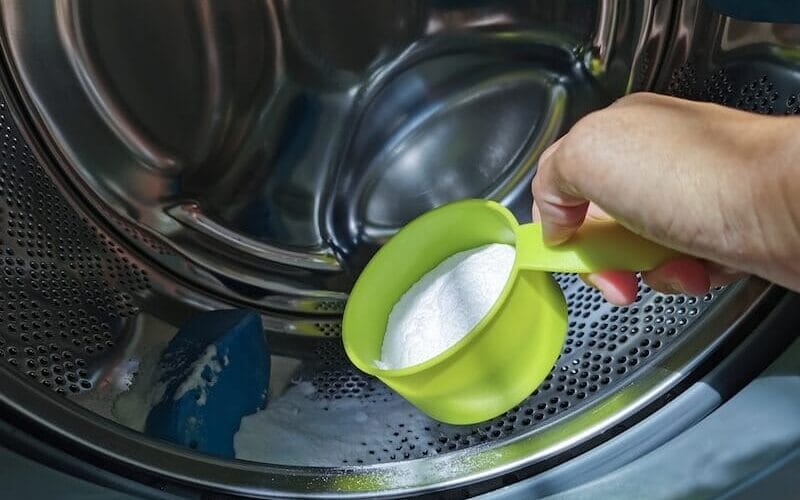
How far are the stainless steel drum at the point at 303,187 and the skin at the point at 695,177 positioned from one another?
16 centimetres

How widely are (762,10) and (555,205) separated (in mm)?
287

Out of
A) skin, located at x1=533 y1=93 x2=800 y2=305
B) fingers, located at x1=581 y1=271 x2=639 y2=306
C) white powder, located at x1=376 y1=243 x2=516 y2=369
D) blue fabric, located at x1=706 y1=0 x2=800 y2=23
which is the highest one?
blue fabric, located at x1=706 y1=0 x2=800 y2=23

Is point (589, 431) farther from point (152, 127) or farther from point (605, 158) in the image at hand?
point (152, 127)

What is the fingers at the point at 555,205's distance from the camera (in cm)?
49

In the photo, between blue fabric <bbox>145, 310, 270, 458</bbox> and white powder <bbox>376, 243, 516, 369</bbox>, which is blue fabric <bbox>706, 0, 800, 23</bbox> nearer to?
white powder <bbox>376, 243, 516, 369</bbox>

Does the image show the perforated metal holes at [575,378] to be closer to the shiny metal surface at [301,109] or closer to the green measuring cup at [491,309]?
the green measuring cup at [491,309]

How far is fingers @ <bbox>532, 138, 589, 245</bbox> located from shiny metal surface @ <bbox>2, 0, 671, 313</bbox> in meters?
0.33

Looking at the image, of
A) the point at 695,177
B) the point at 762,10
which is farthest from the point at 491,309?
the point at 762,10

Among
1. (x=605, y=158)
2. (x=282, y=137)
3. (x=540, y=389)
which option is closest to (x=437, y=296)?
(x=540, y=389)

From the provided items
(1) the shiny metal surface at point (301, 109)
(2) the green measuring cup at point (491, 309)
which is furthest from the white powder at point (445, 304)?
(1) the shiny metal surface at point (301, 109)

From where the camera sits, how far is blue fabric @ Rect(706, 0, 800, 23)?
2.09ft

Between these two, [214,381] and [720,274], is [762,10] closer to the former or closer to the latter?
[720,274]

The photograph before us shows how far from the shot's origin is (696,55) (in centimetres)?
73

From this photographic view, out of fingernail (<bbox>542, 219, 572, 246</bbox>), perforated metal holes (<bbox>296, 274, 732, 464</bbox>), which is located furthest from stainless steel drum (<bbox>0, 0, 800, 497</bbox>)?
fingernail (<bbox>542, 219, 572, 246</bbox>)
